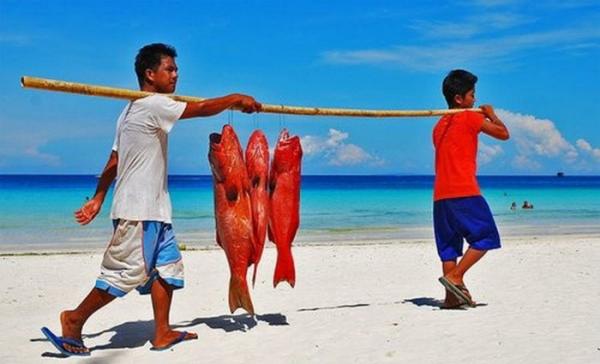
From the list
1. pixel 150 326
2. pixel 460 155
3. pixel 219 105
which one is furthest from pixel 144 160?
pixel 460 155

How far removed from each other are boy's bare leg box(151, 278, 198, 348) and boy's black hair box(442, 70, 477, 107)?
11.0 ft

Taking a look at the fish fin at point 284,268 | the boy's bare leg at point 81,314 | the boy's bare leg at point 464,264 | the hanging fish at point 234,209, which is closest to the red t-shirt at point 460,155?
the boy's bare leg at point 464,264

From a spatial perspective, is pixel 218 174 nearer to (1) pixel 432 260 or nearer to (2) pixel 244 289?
(2) pixel 244 289

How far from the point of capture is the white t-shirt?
5406 millimetres

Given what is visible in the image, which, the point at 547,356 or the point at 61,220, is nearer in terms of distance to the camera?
the point at 547,356

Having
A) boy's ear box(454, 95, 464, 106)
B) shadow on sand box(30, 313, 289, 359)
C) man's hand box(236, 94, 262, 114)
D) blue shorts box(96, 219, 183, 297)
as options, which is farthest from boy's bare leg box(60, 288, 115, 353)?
boy's ear box(454, 95, 464, 106)

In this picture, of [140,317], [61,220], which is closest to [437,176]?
[140,317]

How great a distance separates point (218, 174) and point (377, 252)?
317 inches

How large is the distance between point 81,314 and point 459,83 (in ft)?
13.1

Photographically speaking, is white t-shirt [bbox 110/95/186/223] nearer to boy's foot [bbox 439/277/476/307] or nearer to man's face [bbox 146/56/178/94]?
man's face [bbox 146/56/178/94]

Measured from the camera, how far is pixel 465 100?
24.1 feet

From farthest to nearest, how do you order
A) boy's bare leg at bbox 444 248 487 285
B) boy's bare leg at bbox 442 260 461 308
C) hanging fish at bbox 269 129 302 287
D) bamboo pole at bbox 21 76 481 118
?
boy's bare leg at bbox 442 260 461 308, boy's bare leg at bbox 444 248 487 285, hanging fish at bbox 269 129 302 287, bamboo pole at bbox 21 76 481 118

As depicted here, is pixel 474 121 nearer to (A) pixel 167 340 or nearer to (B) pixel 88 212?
(A) pixel 167 340

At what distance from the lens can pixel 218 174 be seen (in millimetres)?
6094
